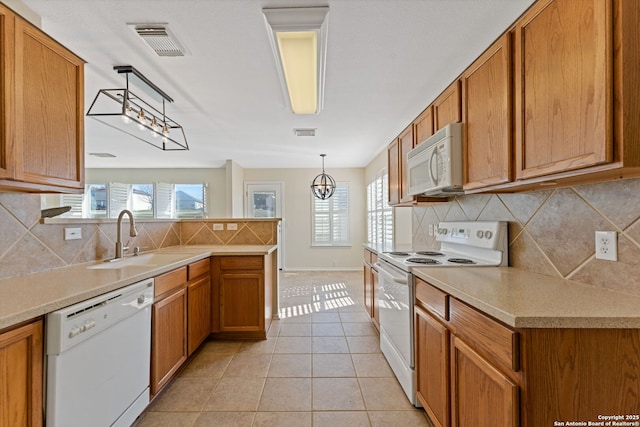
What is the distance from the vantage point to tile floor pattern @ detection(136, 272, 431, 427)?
1.71 meters

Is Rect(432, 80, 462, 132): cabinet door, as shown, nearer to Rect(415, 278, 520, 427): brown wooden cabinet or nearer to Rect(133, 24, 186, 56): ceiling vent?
Rect(415, 278, 520, 427): brown wooden cabinet

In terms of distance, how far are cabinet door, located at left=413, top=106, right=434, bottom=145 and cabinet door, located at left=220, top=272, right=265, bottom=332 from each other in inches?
79.1

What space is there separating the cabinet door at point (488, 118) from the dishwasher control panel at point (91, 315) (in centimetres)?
209

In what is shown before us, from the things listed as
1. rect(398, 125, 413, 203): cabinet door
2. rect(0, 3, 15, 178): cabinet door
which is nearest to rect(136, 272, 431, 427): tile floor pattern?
rect(398, 125, 413, 203): cabinet door

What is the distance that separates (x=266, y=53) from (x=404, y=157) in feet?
5.42

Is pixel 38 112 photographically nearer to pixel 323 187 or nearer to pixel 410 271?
pixel 410 271

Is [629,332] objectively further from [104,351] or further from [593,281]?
[104,351]

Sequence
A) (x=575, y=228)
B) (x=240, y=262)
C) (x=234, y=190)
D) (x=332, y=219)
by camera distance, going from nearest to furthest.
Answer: (x=575, y=228), (x=240, y=262), (x=234, y=190), (x=332, y=219)

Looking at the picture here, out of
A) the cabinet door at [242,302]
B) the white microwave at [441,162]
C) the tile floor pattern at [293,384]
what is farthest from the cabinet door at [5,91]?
the white microwave at [441,162]

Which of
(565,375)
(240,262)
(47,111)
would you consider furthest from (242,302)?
(565,375)

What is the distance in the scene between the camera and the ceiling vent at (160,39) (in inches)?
67.1

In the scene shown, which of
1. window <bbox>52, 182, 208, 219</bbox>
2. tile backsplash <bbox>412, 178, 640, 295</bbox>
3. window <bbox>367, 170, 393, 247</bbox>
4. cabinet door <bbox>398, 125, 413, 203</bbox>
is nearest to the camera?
tile backsplash <bbox>412, 178, 640, 295</bbox>

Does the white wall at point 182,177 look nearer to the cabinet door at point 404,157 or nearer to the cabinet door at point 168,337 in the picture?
the cabinet door at point 168,337

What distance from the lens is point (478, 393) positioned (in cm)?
112
